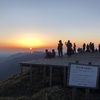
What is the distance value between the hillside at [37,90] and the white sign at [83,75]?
2.31 meters

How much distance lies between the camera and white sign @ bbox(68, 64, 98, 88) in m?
15.9

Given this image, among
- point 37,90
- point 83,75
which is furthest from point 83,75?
point 37,90

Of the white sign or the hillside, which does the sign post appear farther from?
the hillside

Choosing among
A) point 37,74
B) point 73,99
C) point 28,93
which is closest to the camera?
point 73,99

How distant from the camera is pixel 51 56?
31.1 metres

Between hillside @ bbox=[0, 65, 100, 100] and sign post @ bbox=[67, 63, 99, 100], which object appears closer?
sign post @ bbox=[67, 63, 99, 100]

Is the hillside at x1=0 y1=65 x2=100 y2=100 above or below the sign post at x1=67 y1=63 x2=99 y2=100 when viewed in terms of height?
below

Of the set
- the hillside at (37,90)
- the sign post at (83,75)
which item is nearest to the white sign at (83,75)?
the sign post at (83,75)

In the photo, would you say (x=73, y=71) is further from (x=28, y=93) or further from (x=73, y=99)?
(x=28, y=93)

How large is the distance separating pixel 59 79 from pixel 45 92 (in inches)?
179

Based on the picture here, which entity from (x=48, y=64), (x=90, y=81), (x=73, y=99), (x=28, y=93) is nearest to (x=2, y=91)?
(x=28, y=93)

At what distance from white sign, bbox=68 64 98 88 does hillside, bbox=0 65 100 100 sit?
2314 mm

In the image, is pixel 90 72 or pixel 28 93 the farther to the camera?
pixel 28 93

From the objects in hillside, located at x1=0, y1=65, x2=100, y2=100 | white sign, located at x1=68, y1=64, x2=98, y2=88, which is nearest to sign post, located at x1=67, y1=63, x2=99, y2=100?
white sign, located at x1=68, y1=64, x2=98, y2=88
